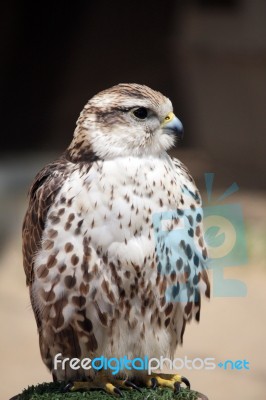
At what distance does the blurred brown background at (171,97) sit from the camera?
8.04 feet

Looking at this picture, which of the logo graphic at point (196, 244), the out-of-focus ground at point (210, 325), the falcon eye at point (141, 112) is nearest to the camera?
the falcon eye at point (141, 112)

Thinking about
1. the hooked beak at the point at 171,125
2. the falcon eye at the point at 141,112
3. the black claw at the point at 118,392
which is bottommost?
the black claw at the point at 118,392

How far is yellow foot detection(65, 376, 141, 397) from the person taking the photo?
2.19 meters

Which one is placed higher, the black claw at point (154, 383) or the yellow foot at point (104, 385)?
the yellow foot at point (104, 385)

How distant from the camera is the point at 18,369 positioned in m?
2.88

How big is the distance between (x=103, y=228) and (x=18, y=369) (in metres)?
1.03

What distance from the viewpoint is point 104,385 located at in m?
2.19

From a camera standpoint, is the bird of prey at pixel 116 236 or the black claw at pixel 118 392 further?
the black claw at pixel 118 392

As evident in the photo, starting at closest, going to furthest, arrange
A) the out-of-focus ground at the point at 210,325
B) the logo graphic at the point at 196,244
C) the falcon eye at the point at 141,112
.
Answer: the falcon eye at the point at 141,112
the logo graphic at the point at 196,244
the out-of-focus ground at the point at 210,325

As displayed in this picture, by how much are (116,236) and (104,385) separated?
0.43 meters

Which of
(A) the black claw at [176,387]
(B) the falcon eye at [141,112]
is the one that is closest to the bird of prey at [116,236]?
(B) the falcon eye at [141,112]

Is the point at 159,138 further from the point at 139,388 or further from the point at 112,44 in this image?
the point at 112,44

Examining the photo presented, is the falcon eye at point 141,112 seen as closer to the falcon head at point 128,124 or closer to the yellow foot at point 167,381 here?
the falcon head at point 128,124

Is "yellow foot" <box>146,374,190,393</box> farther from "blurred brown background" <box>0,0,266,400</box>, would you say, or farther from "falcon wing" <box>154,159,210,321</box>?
"falcon wing" <box>154,159,210,321</box>
